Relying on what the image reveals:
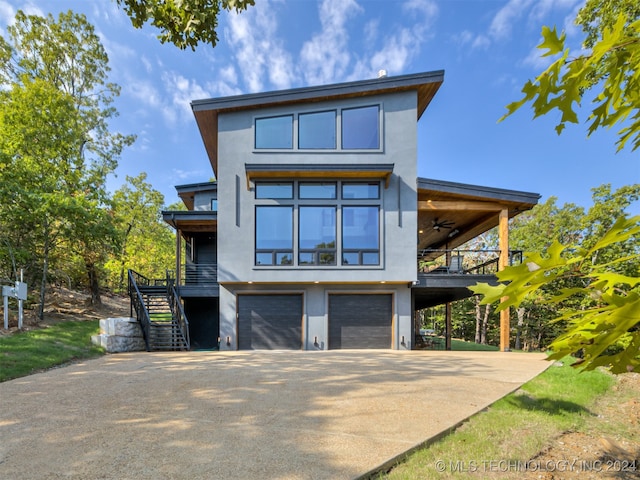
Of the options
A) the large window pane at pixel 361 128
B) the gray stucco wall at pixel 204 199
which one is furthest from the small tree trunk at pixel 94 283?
the large window pane at pixel 361 128

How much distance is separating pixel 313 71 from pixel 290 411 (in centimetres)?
1430

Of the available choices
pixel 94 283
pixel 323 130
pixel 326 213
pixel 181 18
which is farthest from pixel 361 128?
pixel 94 283

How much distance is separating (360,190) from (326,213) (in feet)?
4.63

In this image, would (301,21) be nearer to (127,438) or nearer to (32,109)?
(32,109)

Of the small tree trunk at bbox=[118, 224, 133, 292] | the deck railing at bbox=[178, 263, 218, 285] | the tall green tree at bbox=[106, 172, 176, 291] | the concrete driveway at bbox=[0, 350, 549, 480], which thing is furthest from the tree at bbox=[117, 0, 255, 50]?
the tall green tree at bbox=[106, 172, 176, 291]

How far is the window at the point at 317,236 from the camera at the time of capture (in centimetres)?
1034

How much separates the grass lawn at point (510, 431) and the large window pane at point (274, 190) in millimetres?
8123

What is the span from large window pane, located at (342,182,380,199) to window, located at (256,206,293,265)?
1.96 meters

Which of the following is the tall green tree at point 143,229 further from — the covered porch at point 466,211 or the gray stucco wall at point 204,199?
the covered porch at point 466,211

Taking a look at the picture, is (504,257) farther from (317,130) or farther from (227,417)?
(227,417)

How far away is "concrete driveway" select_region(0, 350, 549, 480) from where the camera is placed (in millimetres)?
2721

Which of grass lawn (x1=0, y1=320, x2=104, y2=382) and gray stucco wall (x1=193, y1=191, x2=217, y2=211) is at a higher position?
gray stucco wall (x1=193, y1=191, x2=217, y2=211)

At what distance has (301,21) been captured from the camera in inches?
460

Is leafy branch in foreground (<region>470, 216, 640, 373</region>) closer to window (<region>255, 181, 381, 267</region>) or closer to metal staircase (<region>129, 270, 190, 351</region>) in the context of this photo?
window (<region>255, 181, 381, 267</region>)
